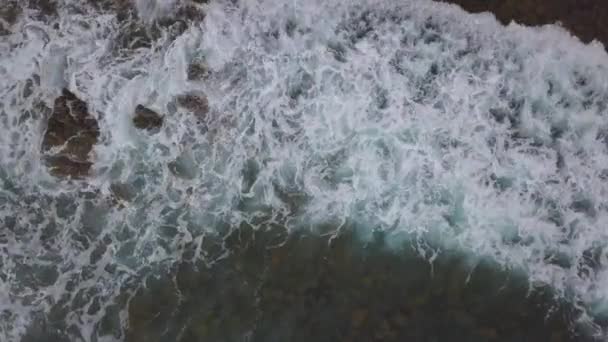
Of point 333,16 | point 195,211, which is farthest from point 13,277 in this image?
Result: point 333,16

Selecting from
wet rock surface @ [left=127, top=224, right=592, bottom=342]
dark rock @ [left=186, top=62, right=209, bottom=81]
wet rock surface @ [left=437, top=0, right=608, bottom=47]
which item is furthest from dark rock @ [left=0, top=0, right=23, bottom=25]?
wet rock surface @ [left=437, top=0, right=608, bottom=47]

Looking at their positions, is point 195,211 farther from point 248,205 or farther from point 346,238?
point 346,238

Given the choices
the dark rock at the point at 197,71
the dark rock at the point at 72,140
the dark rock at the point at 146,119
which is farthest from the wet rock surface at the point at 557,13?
the dark rock at the point at 72,140

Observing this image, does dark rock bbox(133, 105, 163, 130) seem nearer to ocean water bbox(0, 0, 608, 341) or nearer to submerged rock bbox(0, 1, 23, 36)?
ocean water bbox(0, 0, 608, 341)

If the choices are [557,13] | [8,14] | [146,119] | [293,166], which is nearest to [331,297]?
[293,166]

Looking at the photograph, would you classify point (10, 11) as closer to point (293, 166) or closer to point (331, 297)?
point (293, 166)
